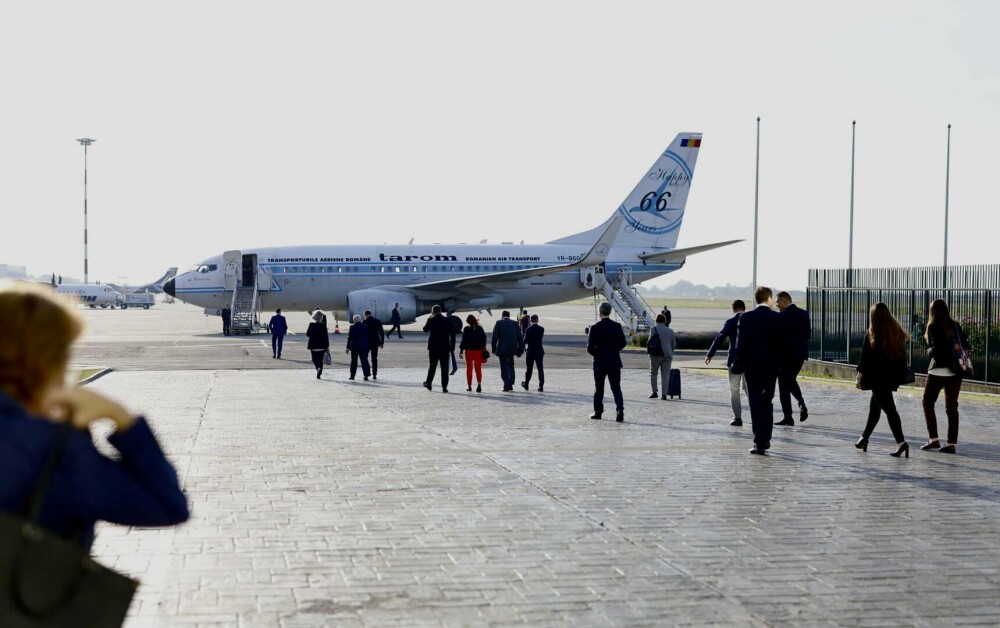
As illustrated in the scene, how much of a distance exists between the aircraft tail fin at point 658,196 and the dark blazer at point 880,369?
33781mm

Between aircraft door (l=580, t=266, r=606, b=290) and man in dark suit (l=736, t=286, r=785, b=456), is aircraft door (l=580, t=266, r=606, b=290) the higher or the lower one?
the higher one

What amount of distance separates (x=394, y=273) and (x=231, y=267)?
6.11 metres

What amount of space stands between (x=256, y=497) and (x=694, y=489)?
3607 millimetres

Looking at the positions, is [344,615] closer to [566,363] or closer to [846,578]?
[846,578]

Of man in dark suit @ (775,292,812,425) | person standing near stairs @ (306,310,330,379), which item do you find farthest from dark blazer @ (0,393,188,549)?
person standing near stairs @ (306,310,330,379)

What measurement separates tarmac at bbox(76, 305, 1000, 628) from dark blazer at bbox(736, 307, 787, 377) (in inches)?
37.1

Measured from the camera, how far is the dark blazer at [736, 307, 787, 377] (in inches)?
480

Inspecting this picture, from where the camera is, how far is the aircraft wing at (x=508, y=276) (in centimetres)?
4159

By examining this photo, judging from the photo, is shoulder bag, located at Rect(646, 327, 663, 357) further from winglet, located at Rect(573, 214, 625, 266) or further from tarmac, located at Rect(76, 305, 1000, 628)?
winglet, located at Rect(573, 214, 625, 266)

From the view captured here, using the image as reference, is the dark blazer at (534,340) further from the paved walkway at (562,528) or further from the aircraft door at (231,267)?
the aircraft door at (231,267)

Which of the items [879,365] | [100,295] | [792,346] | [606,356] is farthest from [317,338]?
[100,295]

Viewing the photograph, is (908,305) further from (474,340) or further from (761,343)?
(761,343)

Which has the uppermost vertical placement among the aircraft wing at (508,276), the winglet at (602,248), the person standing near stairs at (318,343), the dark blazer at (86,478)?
the winglet at (602,248)

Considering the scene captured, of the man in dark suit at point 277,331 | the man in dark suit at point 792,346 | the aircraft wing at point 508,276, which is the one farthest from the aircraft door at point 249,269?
the man in dark suit at point 792,346
